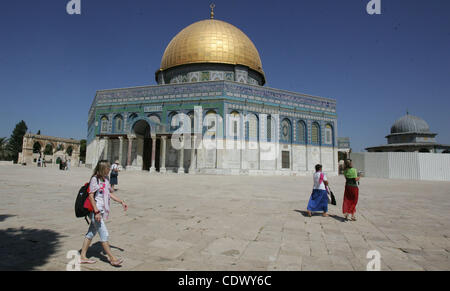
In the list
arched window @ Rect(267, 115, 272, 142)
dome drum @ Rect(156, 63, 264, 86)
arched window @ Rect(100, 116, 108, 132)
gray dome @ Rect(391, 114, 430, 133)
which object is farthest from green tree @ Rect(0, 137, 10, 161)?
gray dome @ Rect(391, 114, 430, 133)

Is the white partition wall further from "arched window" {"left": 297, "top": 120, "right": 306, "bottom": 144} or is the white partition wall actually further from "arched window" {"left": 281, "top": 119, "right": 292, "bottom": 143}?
"arched window" {"left": 281, "top": 119, "right": 292, "bottom": 143}

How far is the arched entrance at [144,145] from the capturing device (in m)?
25.4

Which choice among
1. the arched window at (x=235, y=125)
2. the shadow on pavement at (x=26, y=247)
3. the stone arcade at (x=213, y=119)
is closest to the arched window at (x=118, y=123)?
the stone arcade at (x=213, y=119)

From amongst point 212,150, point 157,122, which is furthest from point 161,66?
point 212,150

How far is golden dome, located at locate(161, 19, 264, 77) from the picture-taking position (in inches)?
1070

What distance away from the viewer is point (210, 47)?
89.4 ft

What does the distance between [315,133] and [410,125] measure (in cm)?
2330

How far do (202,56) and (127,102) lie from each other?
30.9ft

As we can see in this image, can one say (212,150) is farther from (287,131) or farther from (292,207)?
(292,207)

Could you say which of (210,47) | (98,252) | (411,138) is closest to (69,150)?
(210,47)

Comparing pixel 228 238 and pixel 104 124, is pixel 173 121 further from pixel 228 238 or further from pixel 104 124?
pixel 228 238

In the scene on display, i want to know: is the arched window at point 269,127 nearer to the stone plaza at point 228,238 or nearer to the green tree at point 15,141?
the stone plaza at point 228,238

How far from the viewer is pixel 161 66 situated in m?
30.3

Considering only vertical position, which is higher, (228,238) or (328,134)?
(328,134)
